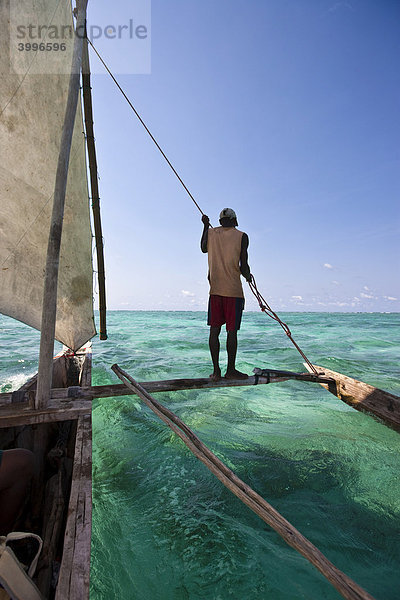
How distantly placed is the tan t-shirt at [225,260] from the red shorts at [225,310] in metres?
0.08

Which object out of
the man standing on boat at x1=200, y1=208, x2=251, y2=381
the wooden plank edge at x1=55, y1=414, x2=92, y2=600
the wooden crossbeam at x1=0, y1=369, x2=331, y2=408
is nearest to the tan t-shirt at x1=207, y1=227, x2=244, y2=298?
the man standing on boat at x1=200, y1=208, x2=251, y2=381

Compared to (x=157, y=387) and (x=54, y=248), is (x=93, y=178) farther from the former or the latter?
A: (x=157, y=387)

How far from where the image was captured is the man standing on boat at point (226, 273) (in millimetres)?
3988

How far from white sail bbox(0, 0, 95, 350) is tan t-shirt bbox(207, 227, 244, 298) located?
2.21m

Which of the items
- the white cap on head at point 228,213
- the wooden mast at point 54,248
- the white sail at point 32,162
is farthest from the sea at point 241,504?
the white cap on head at point 228,213

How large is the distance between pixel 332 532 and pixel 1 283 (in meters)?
4.67

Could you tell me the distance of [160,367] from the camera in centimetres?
1078

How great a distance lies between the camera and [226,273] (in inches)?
159

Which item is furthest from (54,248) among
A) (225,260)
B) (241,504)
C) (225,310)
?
(241,504)

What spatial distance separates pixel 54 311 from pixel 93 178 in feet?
9.46

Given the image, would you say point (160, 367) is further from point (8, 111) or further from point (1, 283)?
point (8, 111)

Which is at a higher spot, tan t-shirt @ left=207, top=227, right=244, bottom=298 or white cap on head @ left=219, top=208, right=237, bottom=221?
white cap on head @ left=219, top=208, right=237, bottom=221

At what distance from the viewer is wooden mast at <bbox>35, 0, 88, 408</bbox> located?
289cm

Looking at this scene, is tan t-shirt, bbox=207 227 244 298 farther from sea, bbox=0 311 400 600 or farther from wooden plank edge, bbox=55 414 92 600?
wooden plank edge, bbox=55 414 92 600
